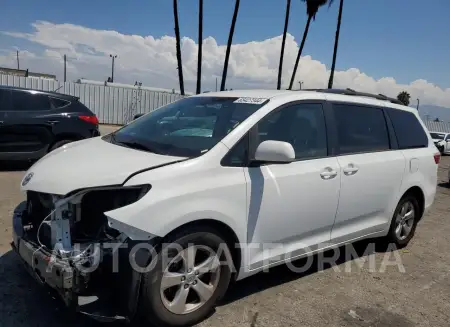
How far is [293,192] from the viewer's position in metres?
3.48

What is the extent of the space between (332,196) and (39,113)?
243 inches

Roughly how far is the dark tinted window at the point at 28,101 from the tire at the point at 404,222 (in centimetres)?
643

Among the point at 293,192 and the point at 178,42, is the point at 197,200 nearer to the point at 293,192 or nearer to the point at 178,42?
the point at 293,192

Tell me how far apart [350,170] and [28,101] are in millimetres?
6423

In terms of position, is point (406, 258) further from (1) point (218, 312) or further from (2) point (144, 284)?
(2) point (144, 284)

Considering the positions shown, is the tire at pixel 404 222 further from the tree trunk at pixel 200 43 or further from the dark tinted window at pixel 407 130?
the tree trunk at pixel 200 43

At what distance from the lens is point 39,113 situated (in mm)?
7926

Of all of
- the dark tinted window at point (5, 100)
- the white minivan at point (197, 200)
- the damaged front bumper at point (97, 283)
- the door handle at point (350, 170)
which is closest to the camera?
the damaged front bumper at point (97, 283)

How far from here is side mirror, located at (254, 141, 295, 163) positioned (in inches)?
122

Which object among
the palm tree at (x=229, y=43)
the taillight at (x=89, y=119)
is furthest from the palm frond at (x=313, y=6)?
the taillight at (x=89, y=119)

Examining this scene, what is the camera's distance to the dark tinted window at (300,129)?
3.49 m

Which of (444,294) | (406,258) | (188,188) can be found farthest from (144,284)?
(406,258)

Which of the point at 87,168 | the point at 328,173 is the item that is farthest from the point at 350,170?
the point at 87,168

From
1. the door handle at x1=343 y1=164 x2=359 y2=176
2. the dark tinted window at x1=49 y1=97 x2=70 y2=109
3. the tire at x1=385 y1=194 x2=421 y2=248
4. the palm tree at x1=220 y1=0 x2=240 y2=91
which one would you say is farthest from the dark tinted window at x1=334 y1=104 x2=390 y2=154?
the palm tree at x1=220 y1=0 x2=240 y2=91
